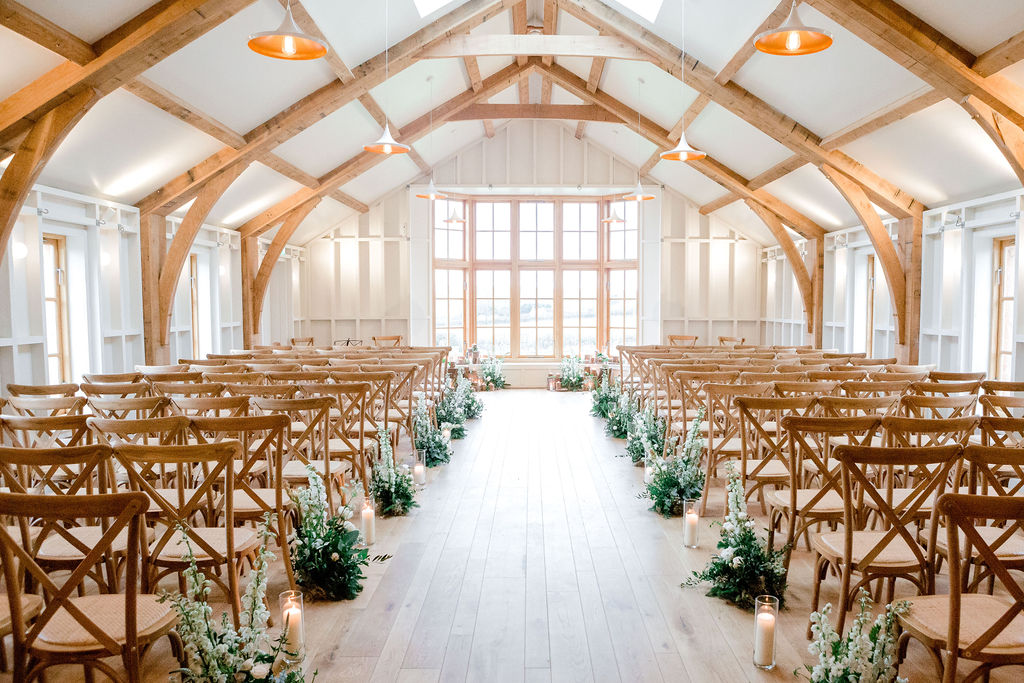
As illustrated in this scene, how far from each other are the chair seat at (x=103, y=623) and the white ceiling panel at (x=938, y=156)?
693 cm

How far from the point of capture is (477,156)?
14234mm

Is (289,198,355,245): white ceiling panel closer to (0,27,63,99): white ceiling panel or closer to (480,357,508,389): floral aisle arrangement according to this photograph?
(480,357,508,389): floral aisle arrangement

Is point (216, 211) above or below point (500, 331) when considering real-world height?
above

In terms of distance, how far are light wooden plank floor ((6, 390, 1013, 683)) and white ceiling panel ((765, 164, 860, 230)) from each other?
5464 millimetres

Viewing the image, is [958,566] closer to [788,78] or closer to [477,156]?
[788,78]

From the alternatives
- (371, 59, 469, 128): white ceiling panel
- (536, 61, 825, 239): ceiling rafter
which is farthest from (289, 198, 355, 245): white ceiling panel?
(536, 61, 825, 239): ceiling rafter

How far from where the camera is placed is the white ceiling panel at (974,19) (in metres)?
4.91

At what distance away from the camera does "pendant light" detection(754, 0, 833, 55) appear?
4508mm

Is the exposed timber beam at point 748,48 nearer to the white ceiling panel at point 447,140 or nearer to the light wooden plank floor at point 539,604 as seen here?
Result: the light wooden plank floor at point 539,604

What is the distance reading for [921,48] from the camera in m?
5.53

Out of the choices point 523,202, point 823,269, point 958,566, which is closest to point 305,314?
point 523,202

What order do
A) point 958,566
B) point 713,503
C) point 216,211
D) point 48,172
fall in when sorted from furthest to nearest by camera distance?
1. point 216,211
2. point 48,172
3. point 713,503
4. point 958,566

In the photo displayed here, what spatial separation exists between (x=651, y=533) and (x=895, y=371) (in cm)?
313

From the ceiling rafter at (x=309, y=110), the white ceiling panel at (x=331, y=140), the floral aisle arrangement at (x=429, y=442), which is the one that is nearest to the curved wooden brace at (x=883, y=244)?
the ceiling rafter at (x=309, y=110)
